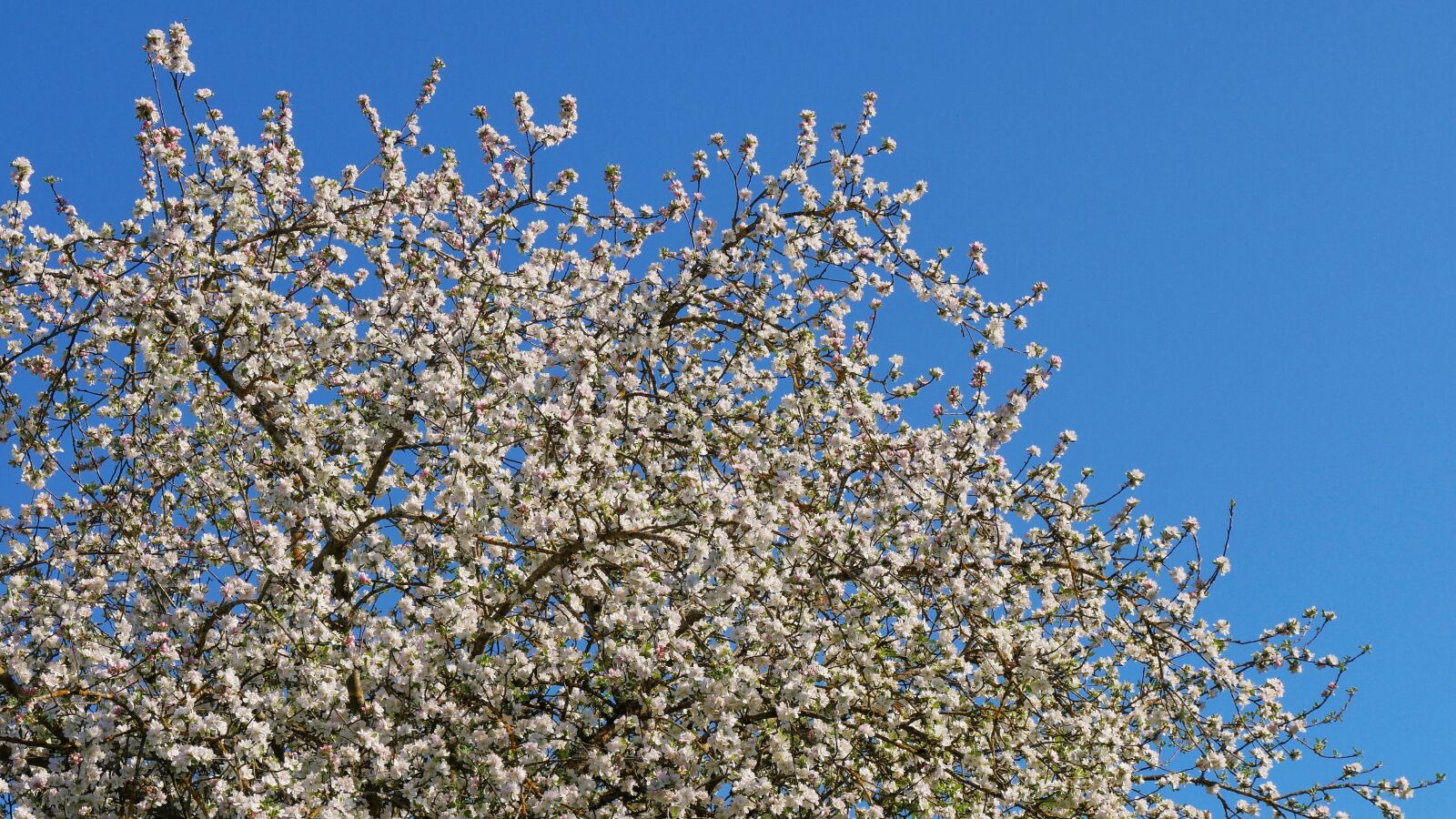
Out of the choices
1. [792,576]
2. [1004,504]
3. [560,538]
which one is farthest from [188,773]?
[1004,504]

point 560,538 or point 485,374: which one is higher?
point 485,374

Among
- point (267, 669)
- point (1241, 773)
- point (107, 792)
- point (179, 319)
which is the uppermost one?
point (179, 319)

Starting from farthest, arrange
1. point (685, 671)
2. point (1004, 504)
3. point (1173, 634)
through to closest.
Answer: point (1173, 634)
point (1004, 504)
point (685, 671)

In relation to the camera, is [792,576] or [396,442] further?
[396,442]

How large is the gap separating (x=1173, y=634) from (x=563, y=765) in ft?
15.9

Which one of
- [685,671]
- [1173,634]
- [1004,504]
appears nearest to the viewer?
[685,671]

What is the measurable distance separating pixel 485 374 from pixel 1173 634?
5.74 meters

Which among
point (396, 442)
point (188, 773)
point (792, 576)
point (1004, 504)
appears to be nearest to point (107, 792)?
point (188, 773)

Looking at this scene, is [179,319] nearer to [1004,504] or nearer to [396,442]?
[396,442]

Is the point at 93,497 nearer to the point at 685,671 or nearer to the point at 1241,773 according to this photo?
the point at 685,671

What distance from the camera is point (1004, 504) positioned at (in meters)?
9.35

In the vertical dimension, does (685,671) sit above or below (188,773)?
above

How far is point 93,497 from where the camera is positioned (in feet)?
33.2

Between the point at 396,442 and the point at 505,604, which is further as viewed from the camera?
the point at 396,442
